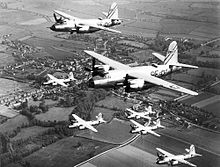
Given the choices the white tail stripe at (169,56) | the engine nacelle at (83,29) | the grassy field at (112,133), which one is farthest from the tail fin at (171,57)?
the grassy field at (112,133)

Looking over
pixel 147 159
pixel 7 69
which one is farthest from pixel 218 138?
pixel 7 69

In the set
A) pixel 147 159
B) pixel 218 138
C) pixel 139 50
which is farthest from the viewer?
pixel 139 50

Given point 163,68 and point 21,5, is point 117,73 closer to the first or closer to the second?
point 163,68

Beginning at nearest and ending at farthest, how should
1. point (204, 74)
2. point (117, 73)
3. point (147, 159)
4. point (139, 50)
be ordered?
point (117, 73) < point (147, 159) < point (204, 74) < point (139, 50)

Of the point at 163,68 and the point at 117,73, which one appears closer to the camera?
the point at 117,73

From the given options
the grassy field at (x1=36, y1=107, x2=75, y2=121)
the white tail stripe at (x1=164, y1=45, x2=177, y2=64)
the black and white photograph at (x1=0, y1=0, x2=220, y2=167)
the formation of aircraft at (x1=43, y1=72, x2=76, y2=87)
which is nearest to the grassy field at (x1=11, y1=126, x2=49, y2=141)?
the black and white photograph at (x1=0, y1=0, x2=220, y2=167)

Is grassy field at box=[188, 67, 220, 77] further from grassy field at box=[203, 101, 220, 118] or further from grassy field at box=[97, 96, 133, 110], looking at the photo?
grassy field at box=[97, 96, 133, 110]

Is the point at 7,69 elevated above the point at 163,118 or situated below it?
above
